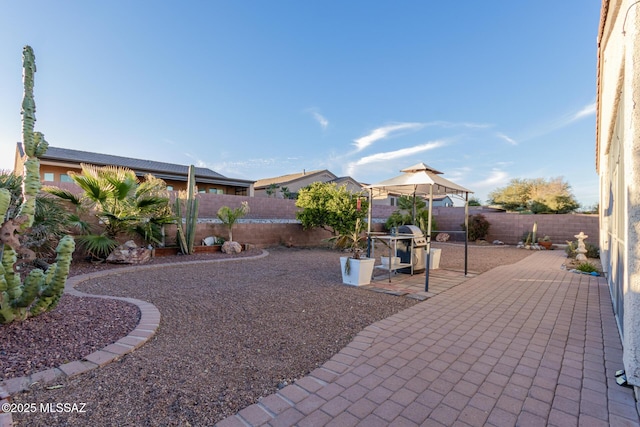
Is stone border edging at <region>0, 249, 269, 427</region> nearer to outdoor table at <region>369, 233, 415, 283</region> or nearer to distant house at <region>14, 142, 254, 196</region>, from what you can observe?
outdoor table at <region>369, 233, 415, 283</region>

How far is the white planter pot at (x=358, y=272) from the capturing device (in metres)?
5.67

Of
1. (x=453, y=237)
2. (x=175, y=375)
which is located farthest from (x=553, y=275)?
(x=453, y=237)

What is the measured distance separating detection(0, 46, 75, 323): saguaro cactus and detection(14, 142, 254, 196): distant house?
1249 cm

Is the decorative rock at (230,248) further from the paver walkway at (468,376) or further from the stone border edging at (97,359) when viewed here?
the paver walkway at (468,376)

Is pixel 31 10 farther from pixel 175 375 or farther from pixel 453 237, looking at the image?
pixel 453 237

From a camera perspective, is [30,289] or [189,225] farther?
[189,225]

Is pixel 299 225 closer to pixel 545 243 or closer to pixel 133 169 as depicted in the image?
pixel 545 243

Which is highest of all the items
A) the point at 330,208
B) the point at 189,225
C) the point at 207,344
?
the point at 330,208

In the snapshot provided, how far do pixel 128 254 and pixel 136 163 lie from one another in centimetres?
1661

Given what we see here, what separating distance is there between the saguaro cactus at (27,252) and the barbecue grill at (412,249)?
5.81m

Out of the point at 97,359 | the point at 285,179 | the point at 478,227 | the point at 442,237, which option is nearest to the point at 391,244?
the point at 97,359

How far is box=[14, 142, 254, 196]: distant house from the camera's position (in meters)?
17.0

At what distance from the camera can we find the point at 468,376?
2424mm

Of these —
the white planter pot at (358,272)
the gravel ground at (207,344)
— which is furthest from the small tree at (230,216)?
the white planter pot at (358,272)
